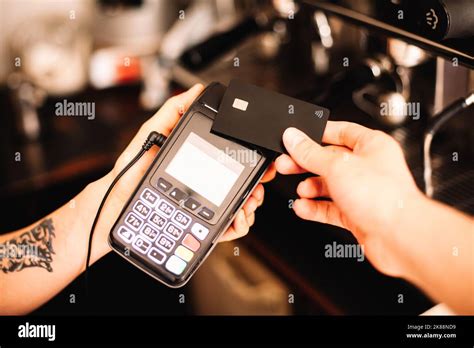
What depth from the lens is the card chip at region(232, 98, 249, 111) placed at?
0.64 metres

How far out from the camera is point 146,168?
0.71 meters

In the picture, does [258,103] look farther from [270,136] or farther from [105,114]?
[105,114]

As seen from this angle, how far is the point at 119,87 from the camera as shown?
4.35 ft

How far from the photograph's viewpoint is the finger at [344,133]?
2.08 ft

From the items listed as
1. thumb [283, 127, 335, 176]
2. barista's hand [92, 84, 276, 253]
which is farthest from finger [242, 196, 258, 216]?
thumb [283, 127, 335, 176]

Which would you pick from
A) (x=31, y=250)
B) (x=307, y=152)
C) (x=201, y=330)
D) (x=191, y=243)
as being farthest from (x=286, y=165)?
(x=31, y=250)

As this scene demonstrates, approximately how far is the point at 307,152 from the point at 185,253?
0.19 metres

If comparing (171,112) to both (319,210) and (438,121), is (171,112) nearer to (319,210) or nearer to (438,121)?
(319,210)

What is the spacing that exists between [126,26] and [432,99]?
2.68 ft

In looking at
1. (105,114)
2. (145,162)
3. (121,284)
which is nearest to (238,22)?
(105,114)

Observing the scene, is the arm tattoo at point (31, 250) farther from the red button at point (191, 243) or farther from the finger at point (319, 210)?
the finger at point (319, 210)

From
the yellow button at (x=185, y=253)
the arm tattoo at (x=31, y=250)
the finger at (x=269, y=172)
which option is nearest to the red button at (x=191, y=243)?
the yellow button at (x=185, y=253)

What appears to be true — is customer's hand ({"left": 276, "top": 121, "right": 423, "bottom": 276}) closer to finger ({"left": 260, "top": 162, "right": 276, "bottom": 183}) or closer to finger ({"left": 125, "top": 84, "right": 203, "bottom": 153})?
finger ({"left": 260, "top": 162, "right": 276, "bottom": 183})

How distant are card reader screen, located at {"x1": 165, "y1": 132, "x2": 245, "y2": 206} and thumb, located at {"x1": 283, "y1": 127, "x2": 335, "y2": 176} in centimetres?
7
